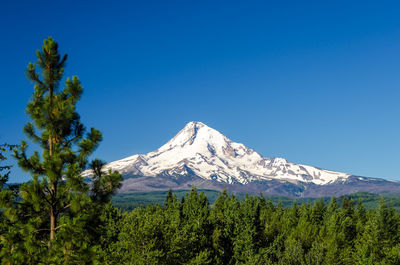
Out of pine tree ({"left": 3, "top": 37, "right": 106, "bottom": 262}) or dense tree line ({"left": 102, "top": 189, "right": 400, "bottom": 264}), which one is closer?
pine tree ({"left": 3, "top": 37, "right": 106, "bottom": 262})

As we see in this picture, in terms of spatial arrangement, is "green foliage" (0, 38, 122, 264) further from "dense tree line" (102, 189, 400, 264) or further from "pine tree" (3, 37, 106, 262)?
"dense tree line" (102, 189, 400, 264)

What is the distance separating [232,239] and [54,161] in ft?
198

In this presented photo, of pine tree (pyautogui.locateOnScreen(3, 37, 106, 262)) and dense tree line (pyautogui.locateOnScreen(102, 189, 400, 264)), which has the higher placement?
pine tree (pyautogui.locateOnScreen(3, 37, 106, 262))

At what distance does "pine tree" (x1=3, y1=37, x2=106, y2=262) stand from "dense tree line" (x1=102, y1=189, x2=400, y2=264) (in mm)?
18839

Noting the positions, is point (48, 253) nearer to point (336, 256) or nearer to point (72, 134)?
point (72, 134)

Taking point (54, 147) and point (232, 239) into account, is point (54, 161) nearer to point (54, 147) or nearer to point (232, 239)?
point (54, 147)

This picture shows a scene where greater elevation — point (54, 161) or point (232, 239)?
point (54, 161)

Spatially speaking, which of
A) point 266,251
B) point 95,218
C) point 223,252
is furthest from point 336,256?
point 95,218

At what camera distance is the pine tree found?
1568 cm

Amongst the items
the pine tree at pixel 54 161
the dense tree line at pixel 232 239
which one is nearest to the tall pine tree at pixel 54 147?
the pine tree at pixel 54 161

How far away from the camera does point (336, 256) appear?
70.1 metres

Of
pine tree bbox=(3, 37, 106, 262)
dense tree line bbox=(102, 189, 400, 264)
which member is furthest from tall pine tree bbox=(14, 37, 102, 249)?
dense tree line bbox=(102, 189, 400, 264)

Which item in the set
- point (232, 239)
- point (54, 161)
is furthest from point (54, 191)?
point (232, 239)

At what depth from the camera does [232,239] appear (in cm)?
7106
